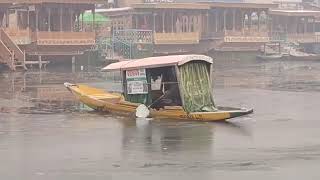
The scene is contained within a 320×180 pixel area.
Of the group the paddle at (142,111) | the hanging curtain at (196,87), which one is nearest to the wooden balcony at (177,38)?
the paddle at (142,111)

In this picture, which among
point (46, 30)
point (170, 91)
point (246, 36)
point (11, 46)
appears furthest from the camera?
point (246, 36)

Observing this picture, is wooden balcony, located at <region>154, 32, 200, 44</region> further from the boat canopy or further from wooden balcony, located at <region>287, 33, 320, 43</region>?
the boat canopy

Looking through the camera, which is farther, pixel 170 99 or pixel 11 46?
pixel 11 46

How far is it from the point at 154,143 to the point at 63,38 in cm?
3217

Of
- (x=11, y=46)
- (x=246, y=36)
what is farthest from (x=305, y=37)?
(x=11, y=46)

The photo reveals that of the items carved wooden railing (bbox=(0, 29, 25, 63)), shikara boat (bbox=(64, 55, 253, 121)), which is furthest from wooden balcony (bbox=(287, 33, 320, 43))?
shikara boat (bbox=(64, 55, 253, 121))

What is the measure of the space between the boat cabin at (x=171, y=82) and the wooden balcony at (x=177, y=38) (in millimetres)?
34071

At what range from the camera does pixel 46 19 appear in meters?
47.5

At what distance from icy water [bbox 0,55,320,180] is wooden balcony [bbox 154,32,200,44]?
2881cm

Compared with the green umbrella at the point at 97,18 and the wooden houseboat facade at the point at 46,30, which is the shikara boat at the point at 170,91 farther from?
the green umbrella at the point at 97,18

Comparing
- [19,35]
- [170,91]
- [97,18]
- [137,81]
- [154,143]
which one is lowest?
[154,143]

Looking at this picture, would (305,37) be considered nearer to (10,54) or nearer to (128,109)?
(10,54)

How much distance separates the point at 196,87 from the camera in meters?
18.0

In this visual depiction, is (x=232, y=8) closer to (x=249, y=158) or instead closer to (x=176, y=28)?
(x=176, y=28)
